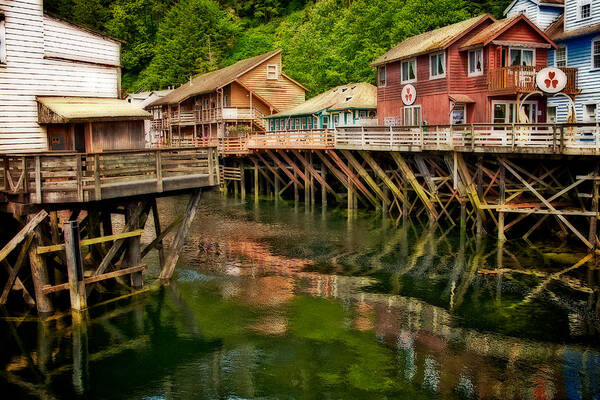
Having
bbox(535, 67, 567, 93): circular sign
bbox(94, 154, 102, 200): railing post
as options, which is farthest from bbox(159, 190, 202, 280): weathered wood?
bbox(535, 67, 567, 93): circular sign

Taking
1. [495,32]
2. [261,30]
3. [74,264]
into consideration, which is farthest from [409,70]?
[261,30]

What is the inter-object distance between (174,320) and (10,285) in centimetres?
414

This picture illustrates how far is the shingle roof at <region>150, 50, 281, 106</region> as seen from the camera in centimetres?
5153

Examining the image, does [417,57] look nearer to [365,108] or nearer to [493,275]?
[365,108]

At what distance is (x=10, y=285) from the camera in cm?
1544

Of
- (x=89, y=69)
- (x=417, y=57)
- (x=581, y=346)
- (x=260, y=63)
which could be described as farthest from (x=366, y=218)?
(x=260, y=63)

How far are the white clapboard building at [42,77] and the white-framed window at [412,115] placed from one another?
19.2m

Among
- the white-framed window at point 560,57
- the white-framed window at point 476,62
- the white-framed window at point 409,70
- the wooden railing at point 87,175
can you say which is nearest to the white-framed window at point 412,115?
the white-framed window at point 409,70

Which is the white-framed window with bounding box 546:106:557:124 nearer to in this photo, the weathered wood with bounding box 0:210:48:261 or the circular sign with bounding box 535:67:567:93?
the circular sign with bounding box 535:67:567:93

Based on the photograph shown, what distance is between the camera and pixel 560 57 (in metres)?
31.8

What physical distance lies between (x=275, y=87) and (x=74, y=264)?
41.2 meters

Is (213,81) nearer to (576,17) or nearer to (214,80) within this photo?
(214,80)

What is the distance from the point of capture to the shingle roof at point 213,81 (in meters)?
51.5

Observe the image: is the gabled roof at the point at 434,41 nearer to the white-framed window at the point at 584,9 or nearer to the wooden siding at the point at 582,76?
the white-framed window at the point at 584,9
